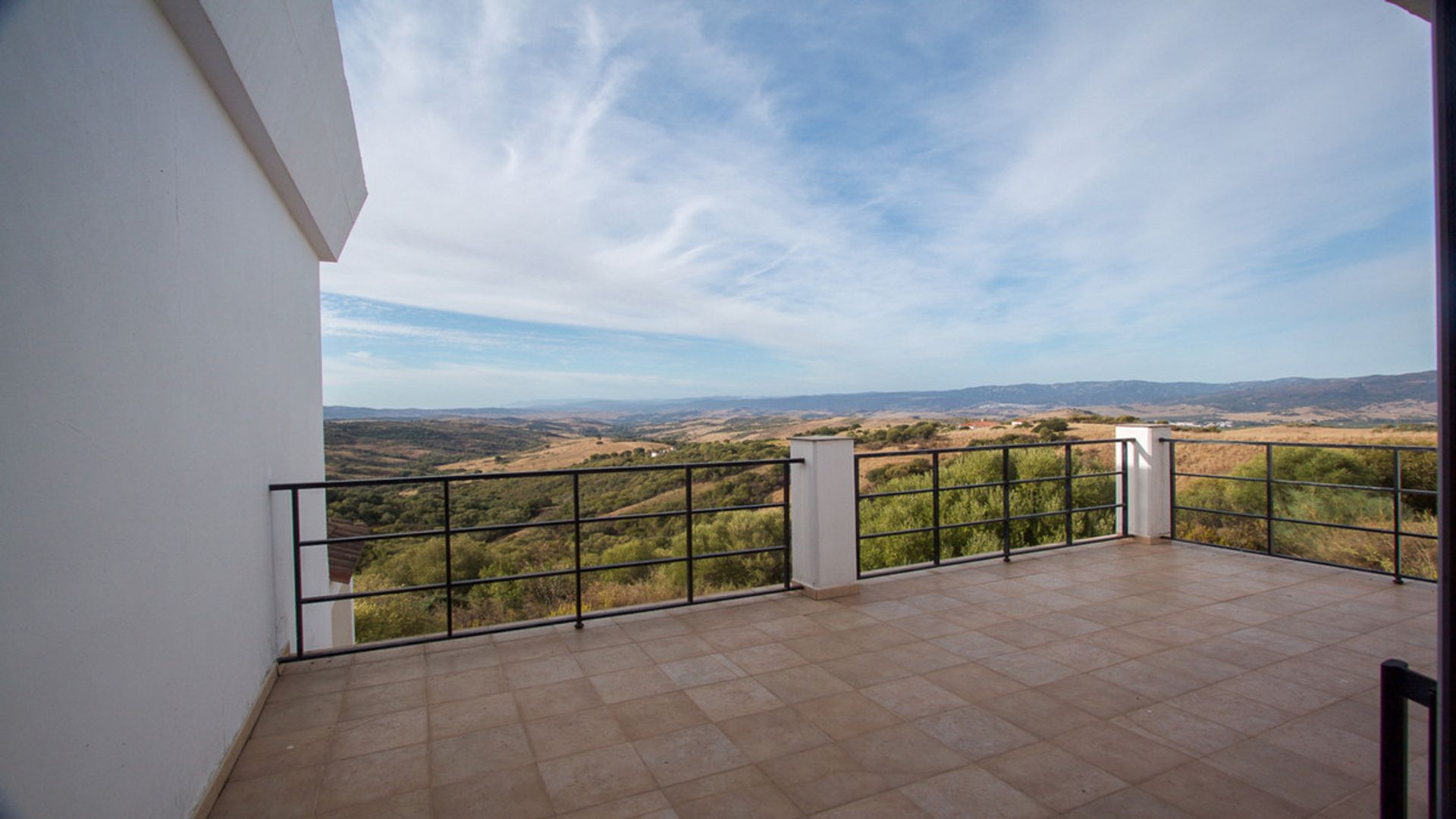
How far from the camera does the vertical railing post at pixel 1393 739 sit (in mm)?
922

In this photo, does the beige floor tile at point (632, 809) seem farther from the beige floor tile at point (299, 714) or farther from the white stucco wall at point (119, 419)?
the beige floor tile at point (299, 714)

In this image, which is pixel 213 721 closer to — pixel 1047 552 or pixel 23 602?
pixel 23 602

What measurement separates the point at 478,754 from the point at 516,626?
1392 millimetres

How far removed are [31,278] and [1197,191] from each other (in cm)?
1575

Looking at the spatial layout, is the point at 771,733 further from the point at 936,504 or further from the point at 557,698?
the point at 936,504

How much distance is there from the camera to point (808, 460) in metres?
4.28

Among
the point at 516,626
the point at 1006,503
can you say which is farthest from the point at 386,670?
the point at 1006,503

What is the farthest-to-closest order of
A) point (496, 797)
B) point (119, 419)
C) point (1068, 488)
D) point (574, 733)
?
point (1068, 488) → point (574, 733) → point (496, 797) → point (119, 419)

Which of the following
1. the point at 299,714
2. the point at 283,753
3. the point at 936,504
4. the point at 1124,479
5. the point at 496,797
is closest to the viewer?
the point at 496,797

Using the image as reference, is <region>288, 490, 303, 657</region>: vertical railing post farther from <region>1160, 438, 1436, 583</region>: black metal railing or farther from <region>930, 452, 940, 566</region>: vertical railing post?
<region>1160, 438, 1436, 583</region>: black metal railing

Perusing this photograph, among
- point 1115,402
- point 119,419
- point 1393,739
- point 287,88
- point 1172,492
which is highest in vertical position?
point 287,88

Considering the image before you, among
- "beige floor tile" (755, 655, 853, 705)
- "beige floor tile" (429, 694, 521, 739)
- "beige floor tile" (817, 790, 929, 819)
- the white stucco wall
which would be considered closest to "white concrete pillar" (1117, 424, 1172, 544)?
"beige floor tile" (755, 655, 853, 705)

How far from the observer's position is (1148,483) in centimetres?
561

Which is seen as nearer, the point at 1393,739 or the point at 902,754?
the point at 1393,739
